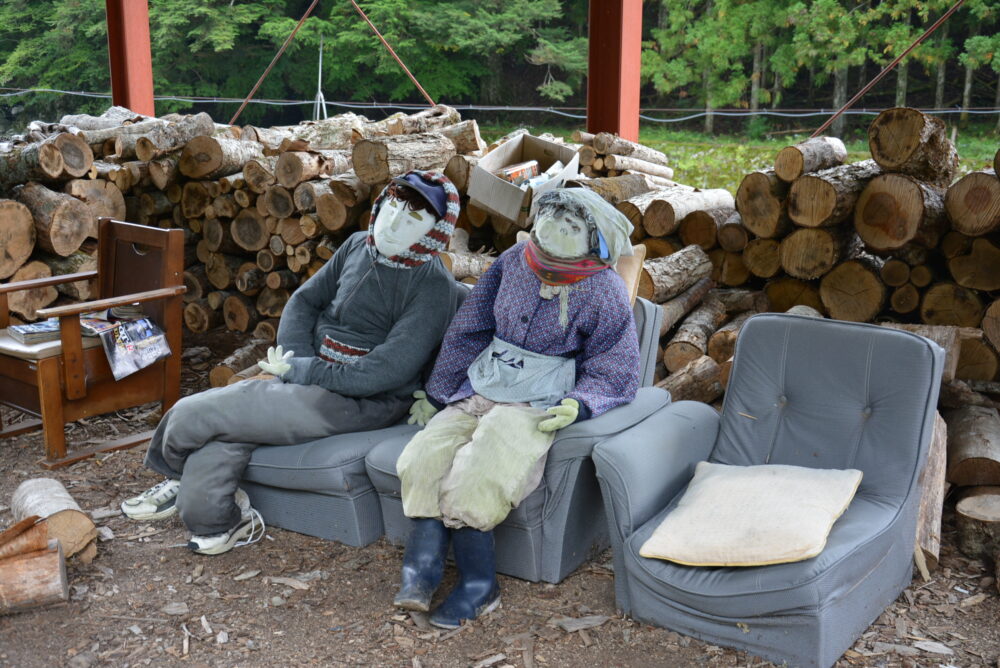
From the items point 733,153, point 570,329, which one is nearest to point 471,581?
point 570,329

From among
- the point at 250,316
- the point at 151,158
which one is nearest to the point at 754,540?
the point at 250,316

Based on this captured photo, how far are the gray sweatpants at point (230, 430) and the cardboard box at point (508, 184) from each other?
60.3 inches

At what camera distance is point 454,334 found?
3238 millimetres

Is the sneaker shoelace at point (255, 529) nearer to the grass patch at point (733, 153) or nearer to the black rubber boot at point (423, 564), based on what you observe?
the black rubber boot at point (423, 564)

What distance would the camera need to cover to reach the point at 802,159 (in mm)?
4168

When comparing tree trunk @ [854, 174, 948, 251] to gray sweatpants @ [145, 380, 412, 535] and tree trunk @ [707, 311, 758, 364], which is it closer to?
tree trunk @ [707, 311, 758, 364]

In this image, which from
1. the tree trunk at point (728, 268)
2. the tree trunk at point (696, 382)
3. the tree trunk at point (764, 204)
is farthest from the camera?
the tree trunk at point (728, 268)

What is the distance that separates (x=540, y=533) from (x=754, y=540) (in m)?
0.73

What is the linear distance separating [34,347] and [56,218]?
173 centimetres

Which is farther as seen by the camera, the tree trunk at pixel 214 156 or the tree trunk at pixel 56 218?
the tree trunk at pixel 214 156

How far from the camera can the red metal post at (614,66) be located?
6793mm

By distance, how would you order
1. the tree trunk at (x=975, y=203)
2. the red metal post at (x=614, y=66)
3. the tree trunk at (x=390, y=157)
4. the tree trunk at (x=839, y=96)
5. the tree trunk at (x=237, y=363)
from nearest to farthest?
the tree trunk at (x=975, y=203)
the tree trunk at (x=390, y=157)
the tree trunk at (x=237, y=363)
the red metal post at (x=614, y=66)
the tree trunk at (x=839, y=96)

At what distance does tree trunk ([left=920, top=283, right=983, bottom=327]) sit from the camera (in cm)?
396

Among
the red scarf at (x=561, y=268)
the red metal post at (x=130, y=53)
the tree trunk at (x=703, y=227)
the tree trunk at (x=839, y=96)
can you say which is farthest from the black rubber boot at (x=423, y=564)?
the tree trunk at (x=839, y=96)
